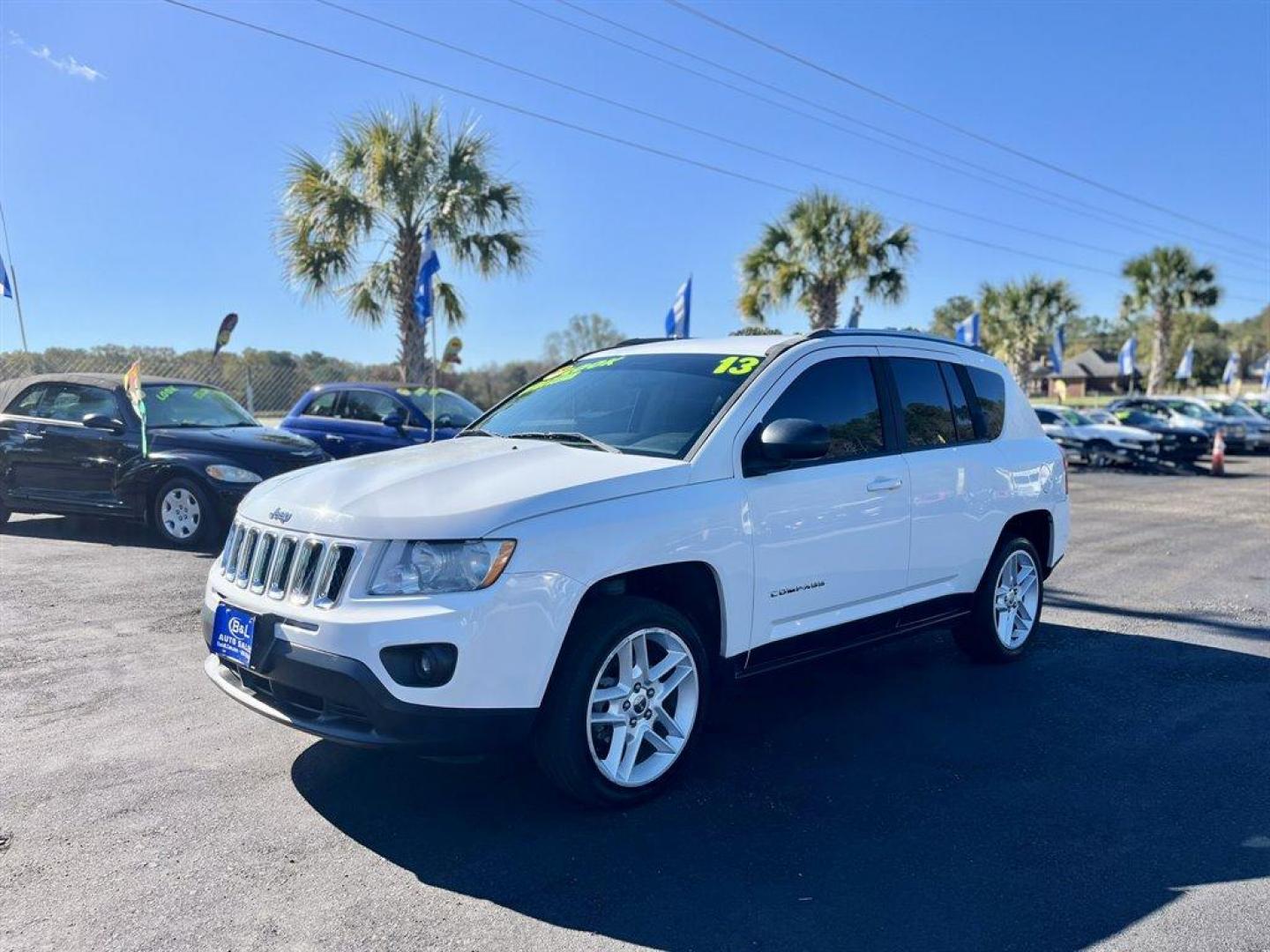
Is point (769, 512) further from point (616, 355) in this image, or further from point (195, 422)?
point (195, 422)

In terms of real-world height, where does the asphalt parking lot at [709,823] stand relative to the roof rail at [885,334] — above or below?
below

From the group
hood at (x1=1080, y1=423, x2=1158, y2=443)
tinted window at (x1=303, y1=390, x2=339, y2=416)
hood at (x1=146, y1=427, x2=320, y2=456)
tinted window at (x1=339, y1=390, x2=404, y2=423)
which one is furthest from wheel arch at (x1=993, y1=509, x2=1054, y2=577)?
hood at (x1=1080, y1=423, x2=1158, y2=443)

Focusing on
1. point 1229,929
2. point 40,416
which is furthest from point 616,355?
point 40,416

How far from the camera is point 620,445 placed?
4391 mm

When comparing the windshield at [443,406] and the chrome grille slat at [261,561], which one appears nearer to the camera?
the chrome grille slat at [261,561]

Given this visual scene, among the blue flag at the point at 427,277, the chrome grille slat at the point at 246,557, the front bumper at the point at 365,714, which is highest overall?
the blue flag at the point at 427,277

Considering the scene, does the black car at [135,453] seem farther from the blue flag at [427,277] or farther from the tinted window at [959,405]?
the tinted window at [959,405]

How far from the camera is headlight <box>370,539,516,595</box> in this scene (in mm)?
3465

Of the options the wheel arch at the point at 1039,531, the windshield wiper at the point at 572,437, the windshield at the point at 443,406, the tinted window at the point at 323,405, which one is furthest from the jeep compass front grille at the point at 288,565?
the tinted window at the point at 323,405

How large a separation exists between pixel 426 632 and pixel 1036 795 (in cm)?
258

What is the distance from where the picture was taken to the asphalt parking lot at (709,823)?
3096 mm

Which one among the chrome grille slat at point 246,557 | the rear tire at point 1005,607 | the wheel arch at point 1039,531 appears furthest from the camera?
the wheel arch at point 1039,531

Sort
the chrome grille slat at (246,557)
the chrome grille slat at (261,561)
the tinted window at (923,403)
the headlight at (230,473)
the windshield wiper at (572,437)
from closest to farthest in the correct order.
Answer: the chrome grille slat at (261,561)
the chrome grille slat at (246,557)
the windshield wiper at (572,437)
the tinted window at (923,403)
the headlight at (230,473)

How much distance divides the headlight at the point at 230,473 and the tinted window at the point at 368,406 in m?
3.66
